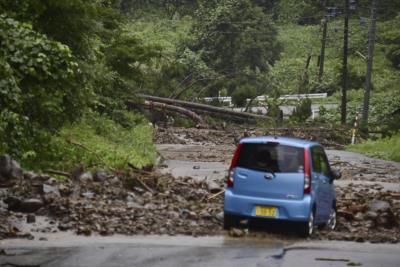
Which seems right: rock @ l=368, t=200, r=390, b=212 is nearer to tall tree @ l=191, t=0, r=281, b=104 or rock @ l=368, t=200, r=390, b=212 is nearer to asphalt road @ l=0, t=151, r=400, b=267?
asphalt road @ l=0, t=151, r=400, b=267

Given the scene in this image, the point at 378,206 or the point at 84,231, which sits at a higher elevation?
the point at 84,231

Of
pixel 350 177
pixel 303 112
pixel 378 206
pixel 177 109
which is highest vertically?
pixel 378 206

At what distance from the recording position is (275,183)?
1361cm

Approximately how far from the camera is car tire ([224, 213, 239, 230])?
1405 cm

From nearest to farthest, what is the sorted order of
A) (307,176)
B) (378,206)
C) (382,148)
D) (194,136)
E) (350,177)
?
(307,176), (378,206), (350,177), (382,148), (194,136)

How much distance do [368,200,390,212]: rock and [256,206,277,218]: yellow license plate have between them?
3.57 m

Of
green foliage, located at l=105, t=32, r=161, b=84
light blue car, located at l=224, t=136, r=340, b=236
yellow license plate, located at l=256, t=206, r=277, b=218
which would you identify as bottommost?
yellow license plate, located at l=256, t=206, r=277, b=218

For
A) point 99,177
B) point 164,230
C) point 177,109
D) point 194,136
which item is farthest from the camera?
point 177,109

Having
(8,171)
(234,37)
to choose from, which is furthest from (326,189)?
(234,37)

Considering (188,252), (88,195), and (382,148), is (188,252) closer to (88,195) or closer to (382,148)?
(88,195)

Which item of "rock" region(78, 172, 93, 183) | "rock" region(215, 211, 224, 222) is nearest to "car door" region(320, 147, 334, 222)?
"rock" region(215, 211, 224, 222)

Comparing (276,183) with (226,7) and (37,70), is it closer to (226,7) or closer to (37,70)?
(37,70)

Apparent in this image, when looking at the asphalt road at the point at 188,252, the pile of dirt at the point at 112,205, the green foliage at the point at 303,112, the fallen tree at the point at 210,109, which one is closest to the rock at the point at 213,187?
the pile of dirt at the point at 112,205

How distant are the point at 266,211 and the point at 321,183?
51.7 inches
